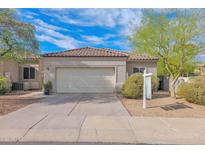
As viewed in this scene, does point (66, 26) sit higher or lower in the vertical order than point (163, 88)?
higher

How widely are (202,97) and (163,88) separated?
1138 centimetres

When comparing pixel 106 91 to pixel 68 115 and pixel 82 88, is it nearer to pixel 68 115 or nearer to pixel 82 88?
pixel 82 88

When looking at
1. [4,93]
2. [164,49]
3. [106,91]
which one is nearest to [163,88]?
[106,91]

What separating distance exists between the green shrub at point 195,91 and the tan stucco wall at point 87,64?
22.6ft

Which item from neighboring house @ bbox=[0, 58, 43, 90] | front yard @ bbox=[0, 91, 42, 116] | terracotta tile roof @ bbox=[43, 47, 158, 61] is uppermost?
terracotta tile roof @ bbox=[43, 47, 158, 61]

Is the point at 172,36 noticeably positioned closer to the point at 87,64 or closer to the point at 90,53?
the point at 87,64

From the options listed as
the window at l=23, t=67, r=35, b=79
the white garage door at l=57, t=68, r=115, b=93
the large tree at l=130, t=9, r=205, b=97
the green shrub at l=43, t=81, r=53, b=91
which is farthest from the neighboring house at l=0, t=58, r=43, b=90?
the large tree at l=130, t=9, r=205, b=97

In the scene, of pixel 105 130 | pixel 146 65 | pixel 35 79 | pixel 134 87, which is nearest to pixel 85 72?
pixel 134 87

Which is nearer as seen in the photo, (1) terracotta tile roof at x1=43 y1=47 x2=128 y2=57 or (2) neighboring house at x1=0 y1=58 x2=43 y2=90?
(1) terracotta tile roof at x1=43 y1=47 x2=128 y2=57

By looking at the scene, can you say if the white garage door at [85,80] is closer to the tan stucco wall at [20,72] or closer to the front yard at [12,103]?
the tan stucco wall at [20,72]

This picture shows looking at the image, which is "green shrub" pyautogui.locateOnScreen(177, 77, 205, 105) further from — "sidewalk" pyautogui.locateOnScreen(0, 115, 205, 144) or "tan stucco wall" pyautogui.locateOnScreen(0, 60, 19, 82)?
"tan stucco wall" pyautogui.locateOnScreen(0, 60, 19, 82)

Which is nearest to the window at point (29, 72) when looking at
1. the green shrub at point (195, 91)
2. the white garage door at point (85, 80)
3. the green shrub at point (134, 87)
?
the white garage door at point (85, 80)

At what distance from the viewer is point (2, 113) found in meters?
9.80

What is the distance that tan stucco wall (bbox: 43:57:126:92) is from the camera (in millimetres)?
20031
